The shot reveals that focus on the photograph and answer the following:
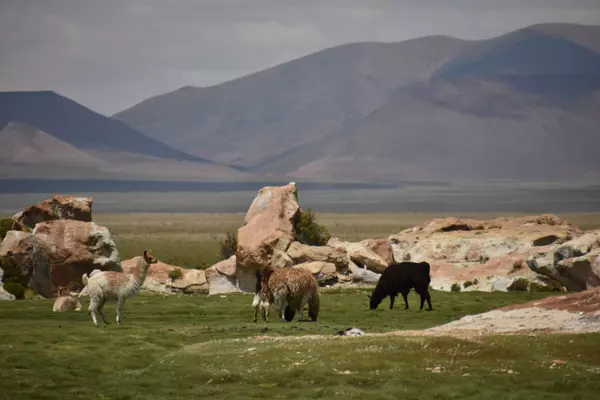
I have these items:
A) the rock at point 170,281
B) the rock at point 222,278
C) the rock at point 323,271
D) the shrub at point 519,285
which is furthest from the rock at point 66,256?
the shrub at point 519,285

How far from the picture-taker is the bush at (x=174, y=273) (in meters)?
49.8

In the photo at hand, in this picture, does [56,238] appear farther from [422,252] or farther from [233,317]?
[422,252]

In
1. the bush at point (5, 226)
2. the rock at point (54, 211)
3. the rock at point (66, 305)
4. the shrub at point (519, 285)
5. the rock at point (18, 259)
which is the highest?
the rock at point (54, 211)

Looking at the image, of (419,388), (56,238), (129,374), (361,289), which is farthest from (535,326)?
(56,238)

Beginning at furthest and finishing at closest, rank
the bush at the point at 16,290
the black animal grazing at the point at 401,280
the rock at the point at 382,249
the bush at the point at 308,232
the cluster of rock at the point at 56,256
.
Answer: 1. the bush at the point at 308,232
2. the rock at the point at 382,249
3. the cluster of rock at the point at 56,256
4. the bush at the point at 16,290
5. the black animal grazing at the point at 401,280

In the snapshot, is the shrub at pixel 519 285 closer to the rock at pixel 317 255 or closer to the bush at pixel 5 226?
the rock at pixel 317 255

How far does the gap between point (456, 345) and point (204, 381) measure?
5385 millimetres

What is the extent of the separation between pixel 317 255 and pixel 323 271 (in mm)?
1231

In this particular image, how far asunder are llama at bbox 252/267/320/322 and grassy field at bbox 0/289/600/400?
4.49 feet

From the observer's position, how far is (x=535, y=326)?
29578 mm

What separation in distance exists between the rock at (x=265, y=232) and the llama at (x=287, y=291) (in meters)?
14.7

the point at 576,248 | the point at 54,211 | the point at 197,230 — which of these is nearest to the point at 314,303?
the point at 576,248

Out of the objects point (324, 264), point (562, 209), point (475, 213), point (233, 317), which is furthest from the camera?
point (562, 209)

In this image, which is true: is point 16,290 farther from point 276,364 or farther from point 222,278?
point 276,364
